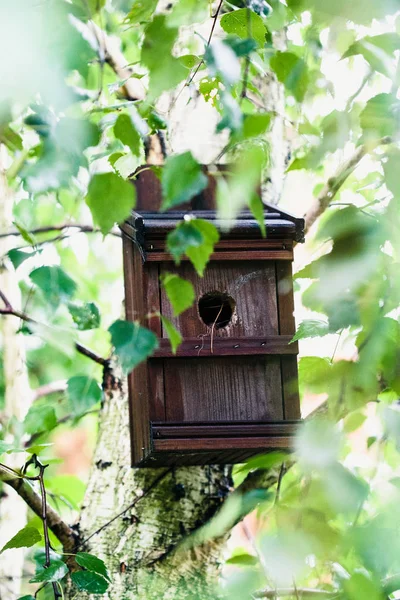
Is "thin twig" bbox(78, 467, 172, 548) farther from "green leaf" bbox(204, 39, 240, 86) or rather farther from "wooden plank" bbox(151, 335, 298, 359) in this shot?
"green leaf" bbox(204, 39, 240, 86)

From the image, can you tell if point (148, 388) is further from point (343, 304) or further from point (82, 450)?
point (82, 450)

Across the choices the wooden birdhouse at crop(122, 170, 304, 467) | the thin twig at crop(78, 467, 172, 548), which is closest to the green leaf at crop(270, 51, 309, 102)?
the wooden birdhouse at crop(122, 170, 304, 467)

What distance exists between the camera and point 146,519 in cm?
195

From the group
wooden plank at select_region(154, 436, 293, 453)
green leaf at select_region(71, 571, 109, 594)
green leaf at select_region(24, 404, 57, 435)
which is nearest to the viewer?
green leaf at select_region(71, 571, 109, 594)

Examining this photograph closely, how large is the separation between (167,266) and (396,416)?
906 mm

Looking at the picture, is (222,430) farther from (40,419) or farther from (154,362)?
(40,419)

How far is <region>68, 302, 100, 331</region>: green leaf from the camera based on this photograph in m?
2.04

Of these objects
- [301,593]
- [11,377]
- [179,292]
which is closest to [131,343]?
[179,292]

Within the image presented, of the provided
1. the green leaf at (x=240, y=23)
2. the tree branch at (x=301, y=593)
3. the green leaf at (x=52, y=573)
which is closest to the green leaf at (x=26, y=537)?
the green leaf at (x=52, y=573)

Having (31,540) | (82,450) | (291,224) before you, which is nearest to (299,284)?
(291,224)

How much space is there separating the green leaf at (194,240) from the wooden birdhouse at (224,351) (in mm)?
621

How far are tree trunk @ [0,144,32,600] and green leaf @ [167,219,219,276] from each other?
1.40 m

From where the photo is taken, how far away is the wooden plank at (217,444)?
1556 millimetres

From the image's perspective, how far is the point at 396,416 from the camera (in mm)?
833
